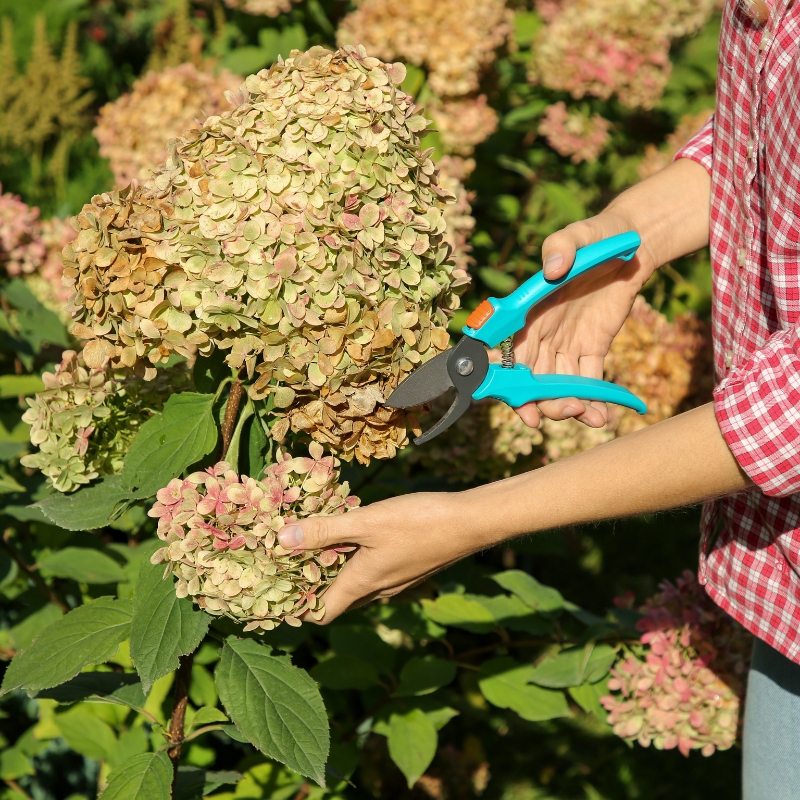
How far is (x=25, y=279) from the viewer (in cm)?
229

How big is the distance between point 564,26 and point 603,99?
31 cm

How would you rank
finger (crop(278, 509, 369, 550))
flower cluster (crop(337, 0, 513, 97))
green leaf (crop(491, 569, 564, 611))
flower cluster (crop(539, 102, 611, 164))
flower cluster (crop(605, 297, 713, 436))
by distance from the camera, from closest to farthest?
1. finger (crop(278, 509, 369, 550))
2. green leaf (crop(491, 569, 564, 611))
3. flower cluster (crop(605, 297, 713, 436))
4. flower cluster (crop(337, 0, 513, 97))
5. flower cluster (crop(539, 102, 611, 164))

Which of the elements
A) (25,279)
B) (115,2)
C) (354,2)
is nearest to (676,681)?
(25,279)

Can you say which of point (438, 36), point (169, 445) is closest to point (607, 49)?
point (438, 36)

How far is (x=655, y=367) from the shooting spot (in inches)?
90.3

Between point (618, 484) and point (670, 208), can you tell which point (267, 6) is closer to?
point (670, 208)

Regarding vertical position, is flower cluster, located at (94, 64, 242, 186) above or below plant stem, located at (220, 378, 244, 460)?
above

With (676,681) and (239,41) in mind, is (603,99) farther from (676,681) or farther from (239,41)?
(676,681)

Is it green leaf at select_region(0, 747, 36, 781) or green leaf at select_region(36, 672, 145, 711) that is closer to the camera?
green leaf at select_region(36, 672, 145, 711)

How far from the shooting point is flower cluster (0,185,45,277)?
2158mm

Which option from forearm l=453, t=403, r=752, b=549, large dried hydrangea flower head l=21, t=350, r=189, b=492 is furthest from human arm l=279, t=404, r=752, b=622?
large dried hydrangea flower head l=21, t=350, r=189, b=492

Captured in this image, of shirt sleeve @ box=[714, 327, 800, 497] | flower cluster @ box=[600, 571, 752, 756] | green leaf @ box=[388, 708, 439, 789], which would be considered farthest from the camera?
flower cluster @ box=[600, 571, 752, 756]

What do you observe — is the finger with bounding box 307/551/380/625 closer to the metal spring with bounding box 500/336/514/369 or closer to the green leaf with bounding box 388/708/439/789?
the metal spring with bounding box 500/336/514/369

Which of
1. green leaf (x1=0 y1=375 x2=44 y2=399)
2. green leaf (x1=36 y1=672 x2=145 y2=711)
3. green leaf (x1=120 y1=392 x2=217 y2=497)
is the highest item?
green leaf (x1=120 y1=392 x2=217 y2=497)
